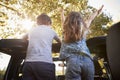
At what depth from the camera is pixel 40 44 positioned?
15.8 feet

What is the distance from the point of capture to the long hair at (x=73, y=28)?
183 inches

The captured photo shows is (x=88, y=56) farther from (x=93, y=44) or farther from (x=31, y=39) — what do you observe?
(x=31, y=39)

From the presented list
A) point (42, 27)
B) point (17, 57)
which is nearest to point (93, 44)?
point (42, 27)

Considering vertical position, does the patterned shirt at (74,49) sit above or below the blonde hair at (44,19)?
below

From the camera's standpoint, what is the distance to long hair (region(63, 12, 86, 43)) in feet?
15.2

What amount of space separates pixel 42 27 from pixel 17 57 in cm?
137

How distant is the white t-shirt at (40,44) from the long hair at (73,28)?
0.96 feet

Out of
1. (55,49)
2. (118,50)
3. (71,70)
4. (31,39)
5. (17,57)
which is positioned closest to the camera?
(118,50)

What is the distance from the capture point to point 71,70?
4523mm

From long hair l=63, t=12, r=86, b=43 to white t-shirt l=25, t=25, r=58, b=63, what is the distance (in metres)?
0.29

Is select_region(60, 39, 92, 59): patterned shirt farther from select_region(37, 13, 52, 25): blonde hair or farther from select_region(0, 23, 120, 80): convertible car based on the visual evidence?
select_region(37, 13, 52, 25): blonde hair

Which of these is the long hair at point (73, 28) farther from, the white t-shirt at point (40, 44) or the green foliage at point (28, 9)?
the green foliage at point (28, 9)

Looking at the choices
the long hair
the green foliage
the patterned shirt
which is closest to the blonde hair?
the long hair

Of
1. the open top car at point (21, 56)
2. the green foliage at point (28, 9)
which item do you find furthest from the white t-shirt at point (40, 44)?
the green foliage at point (28, 9)
